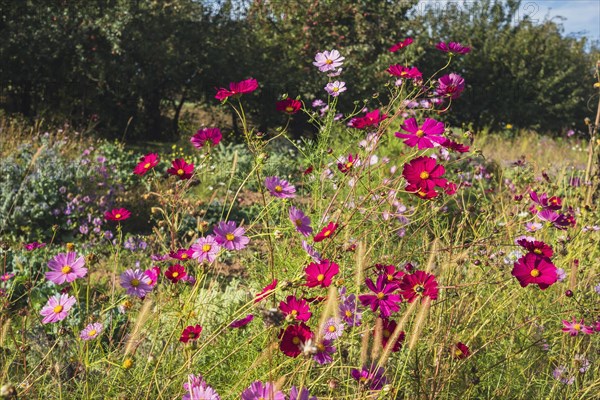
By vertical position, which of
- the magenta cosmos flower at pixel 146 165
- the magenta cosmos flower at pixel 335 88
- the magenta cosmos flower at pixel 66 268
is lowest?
the magenta cosmos flower at pixel 66 268

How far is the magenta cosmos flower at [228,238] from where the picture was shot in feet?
4.06

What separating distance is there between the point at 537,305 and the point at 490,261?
0.51m

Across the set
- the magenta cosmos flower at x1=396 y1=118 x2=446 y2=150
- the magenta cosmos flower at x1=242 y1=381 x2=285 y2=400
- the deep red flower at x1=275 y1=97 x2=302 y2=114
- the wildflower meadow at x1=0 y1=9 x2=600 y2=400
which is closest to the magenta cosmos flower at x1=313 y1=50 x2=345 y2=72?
the wildflower meadow at x1=0 y1=9 x2=600 y2=400

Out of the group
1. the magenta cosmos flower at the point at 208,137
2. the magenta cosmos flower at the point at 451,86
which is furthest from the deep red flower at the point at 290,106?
the magenta cosmos flower at the point at 451,86

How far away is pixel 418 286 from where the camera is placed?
3.98 ft

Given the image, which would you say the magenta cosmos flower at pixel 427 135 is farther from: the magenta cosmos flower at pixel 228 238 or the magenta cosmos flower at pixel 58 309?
the magenta cosmos flower at pixel 58 309

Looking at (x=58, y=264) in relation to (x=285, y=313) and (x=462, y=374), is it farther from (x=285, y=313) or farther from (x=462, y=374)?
(x=462, y=374)

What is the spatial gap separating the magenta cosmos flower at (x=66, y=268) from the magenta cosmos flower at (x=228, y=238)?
338 millimetres

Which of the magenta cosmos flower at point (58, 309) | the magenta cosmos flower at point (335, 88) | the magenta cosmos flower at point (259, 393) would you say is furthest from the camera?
the magenta cosmos flower at point (335, 88)

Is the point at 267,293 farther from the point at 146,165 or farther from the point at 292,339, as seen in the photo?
the point at 146,165

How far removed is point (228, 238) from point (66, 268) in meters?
0.41

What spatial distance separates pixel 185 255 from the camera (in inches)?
53.6

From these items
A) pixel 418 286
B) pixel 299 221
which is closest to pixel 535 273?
pixel 418 286

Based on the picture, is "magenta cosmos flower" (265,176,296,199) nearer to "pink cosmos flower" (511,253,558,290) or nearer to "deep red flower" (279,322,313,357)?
"deep red flower" (279,322,313,357)
